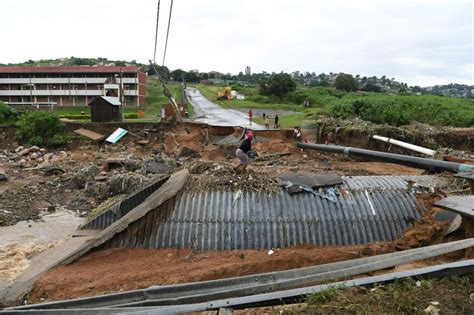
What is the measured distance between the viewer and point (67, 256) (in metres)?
7.75

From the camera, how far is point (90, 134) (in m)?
27.8

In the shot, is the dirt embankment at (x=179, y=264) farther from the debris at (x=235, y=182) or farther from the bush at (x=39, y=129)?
the bush at (x=39, y=129)

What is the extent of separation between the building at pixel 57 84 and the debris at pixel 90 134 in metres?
34.9

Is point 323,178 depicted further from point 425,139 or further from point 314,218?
point 425,139

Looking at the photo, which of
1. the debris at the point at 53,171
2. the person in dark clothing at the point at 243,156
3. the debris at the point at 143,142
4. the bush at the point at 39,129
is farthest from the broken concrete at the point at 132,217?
the bush at the point at 39,129

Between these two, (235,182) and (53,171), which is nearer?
(235,182)

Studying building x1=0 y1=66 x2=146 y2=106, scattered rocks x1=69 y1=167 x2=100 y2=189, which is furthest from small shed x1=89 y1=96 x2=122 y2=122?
building x1=0 y1=66 x2=146 y2=106

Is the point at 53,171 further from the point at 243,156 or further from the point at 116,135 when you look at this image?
the point at 243,156

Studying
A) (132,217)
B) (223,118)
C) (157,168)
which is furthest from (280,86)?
(132,217)

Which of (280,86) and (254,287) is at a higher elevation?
(280,86)

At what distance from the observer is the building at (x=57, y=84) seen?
63.2m

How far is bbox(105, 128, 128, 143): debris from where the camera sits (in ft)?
88.1

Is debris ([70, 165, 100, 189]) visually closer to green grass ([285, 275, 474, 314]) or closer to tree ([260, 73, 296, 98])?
green grass ([285, 275, 474, 314])

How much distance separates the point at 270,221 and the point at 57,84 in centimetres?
6346
